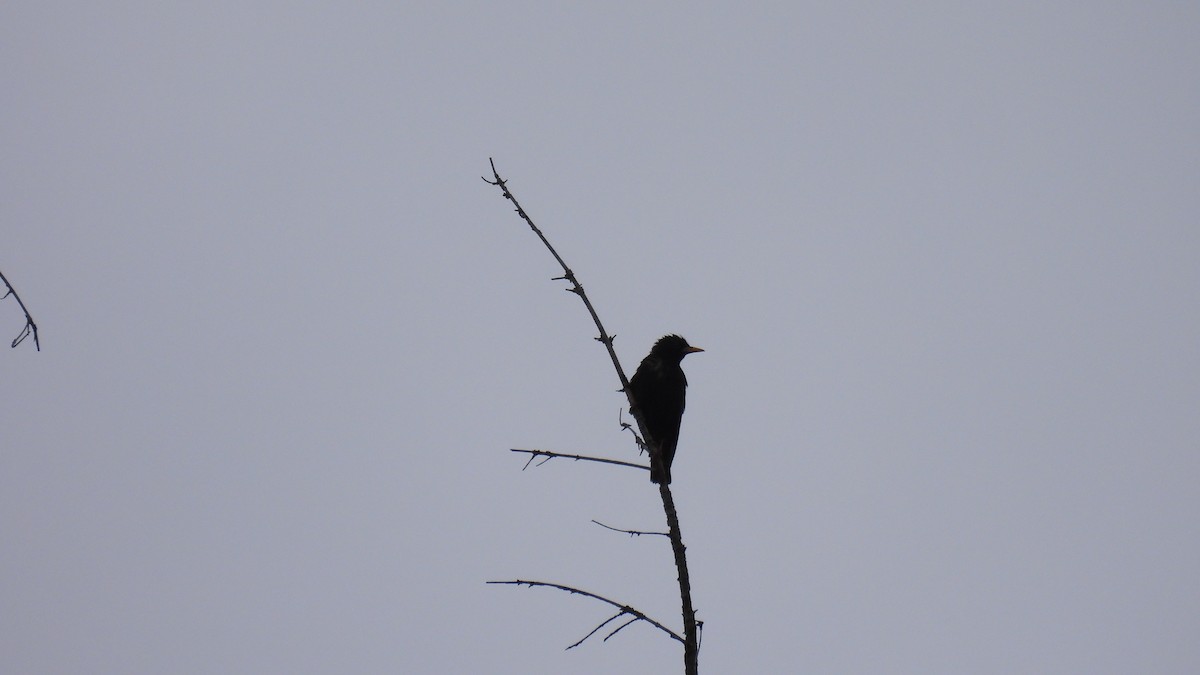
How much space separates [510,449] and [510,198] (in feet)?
3.82

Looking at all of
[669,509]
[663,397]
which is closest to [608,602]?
[669,509]

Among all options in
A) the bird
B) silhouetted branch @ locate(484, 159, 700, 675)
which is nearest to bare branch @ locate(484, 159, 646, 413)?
silhouetted branch @ locate(484, 159, 700, 675)

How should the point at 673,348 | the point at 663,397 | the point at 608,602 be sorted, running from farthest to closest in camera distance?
the point at 673,348 → the point at 663,397 → the point at 608,602

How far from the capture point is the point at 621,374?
4238mm

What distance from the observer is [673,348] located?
9859 mm

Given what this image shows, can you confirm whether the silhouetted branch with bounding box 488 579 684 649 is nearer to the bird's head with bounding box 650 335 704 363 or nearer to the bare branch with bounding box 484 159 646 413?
the bare branch with bounding box 484 159 646 413

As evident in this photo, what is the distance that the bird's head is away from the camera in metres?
9.77

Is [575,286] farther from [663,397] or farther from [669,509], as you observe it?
[663,397]

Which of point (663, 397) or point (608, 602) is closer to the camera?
point (608, 602)

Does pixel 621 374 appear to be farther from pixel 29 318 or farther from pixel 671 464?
pixel 671 464

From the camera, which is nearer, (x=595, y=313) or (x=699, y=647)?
(x=699, y=647)

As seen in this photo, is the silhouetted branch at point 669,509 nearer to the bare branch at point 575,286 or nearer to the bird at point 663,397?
the bare branch at point 575,286

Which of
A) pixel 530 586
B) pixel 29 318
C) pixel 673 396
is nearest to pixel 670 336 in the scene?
pixel 673 396

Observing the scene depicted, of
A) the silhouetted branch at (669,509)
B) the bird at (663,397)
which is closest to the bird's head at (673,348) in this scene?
the bird at (663,397)
